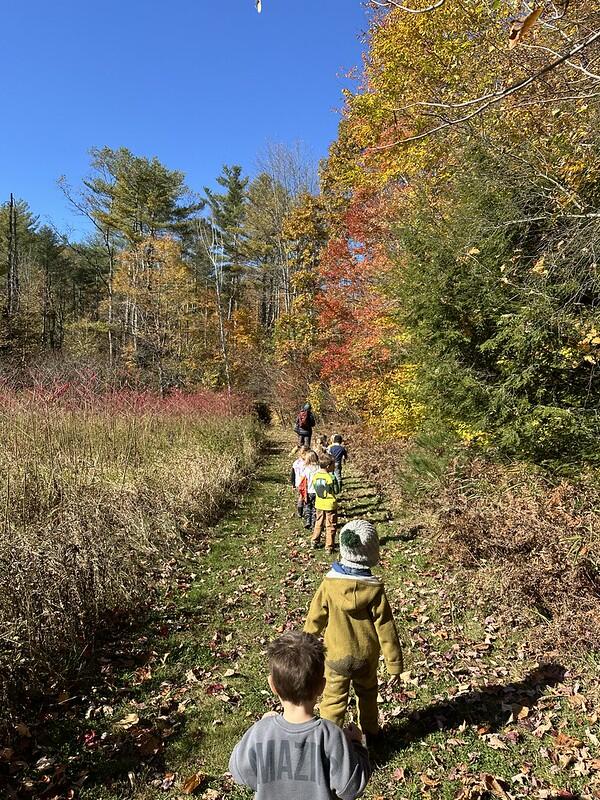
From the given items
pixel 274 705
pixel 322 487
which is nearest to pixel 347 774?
pixel 274 705

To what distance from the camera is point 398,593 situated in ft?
19.6

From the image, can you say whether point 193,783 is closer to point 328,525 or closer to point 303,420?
point 328,525

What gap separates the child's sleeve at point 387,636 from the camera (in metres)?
3.14

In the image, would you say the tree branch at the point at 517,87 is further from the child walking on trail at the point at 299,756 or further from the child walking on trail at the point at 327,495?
the child walking on trail at the point at 327,495

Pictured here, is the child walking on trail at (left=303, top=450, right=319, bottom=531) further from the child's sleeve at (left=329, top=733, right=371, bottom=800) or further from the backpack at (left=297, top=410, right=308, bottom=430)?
the child's sleeve at (left=329, top=733, right=371, bottom=800)

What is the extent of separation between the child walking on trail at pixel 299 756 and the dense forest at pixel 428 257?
9.49 ft

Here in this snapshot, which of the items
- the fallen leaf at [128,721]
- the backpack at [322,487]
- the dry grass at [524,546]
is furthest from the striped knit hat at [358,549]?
the backpack at [322,487]

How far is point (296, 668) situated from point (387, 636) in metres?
1.38

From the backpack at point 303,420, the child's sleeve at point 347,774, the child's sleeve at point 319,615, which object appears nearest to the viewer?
the child's sleeve at point 347,774

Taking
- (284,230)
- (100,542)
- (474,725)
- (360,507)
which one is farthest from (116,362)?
(474,725)

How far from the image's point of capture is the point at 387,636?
10.3 ft

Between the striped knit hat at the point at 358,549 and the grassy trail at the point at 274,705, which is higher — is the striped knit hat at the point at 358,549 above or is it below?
above

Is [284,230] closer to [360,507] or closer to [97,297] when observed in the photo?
[360,507]

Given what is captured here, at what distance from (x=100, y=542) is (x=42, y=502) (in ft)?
3.83
